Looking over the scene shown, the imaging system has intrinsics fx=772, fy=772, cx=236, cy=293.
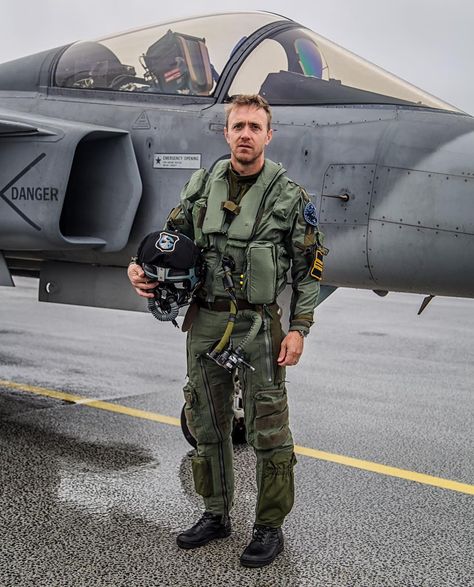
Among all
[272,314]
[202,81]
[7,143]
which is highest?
[202,81]

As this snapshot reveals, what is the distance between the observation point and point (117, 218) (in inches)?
175

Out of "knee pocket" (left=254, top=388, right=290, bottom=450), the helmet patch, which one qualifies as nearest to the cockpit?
the helmet patch

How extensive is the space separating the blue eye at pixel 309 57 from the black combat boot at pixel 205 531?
2523mm

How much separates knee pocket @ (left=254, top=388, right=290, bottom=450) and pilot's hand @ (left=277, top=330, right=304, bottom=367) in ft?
0.46

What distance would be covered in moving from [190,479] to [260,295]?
1.48m

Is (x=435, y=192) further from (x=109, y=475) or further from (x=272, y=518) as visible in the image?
(x=109, y=475)

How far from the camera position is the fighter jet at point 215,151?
12.2 ft

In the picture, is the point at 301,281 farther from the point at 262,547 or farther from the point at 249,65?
the point at 249,65

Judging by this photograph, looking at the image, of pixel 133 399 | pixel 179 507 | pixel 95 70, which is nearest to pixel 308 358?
pixel 133 399

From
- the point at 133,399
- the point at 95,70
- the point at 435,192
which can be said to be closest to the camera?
the point at 435,192

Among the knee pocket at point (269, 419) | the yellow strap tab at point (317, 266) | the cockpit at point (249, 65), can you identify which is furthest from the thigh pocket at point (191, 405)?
the cockpit at point (249, 65)

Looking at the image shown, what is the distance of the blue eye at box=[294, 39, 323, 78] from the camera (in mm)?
4426

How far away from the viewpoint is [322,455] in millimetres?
4648

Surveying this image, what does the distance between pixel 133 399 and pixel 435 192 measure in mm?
3255
